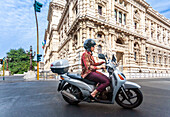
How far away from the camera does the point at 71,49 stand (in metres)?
17.1

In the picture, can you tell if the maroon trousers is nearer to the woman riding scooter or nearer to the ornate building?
the woman riding scooter

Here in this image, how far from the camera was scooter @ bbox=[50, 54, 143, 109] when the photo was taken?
247 centimetres

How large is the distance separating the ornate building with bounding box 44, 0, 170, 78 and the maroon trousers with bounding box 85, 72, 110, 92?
7.27m

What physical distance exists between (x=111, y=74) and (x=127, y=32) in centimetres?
1661

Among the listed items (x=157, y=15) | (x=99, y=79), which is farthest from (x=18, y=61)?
(x=157, y=15)

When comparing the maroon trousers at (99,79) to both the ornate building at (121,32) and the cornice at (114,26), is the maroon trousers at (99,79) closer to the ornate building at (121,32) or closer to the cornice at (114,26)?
the ornate building at (121,32)

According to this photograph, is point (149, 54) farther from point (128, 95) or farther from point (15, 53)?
point (15, 53)

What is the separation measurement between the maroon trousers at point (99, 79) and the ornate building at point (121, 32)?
7.27 m

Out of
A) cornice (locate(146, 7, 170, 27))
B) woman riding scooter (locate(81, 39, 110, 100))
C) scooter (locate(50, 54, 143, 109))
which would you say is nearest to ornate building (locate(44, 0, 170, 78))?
cornice (locate(146, 7, 170, 27))

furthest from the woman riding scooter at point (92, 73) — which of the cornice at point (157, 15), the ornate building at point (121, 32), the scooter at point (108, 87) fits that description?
the cornice at point (157, 15)

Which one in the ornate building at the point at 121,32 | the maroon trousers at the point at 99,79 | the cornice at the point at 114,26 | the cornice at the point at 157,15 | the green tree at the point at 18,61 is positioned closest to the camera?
the maroon trousers at the point at 99,79

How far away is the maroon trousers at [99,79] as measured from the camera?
246 cm

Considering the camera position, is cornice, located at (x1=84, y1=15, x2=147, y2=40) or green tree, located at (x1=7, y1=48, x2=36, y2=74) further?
green tree, located at (x1=7, y1=48, x2=36, y2=74)

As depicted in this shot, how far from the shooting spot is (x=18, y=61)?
43844 mm
